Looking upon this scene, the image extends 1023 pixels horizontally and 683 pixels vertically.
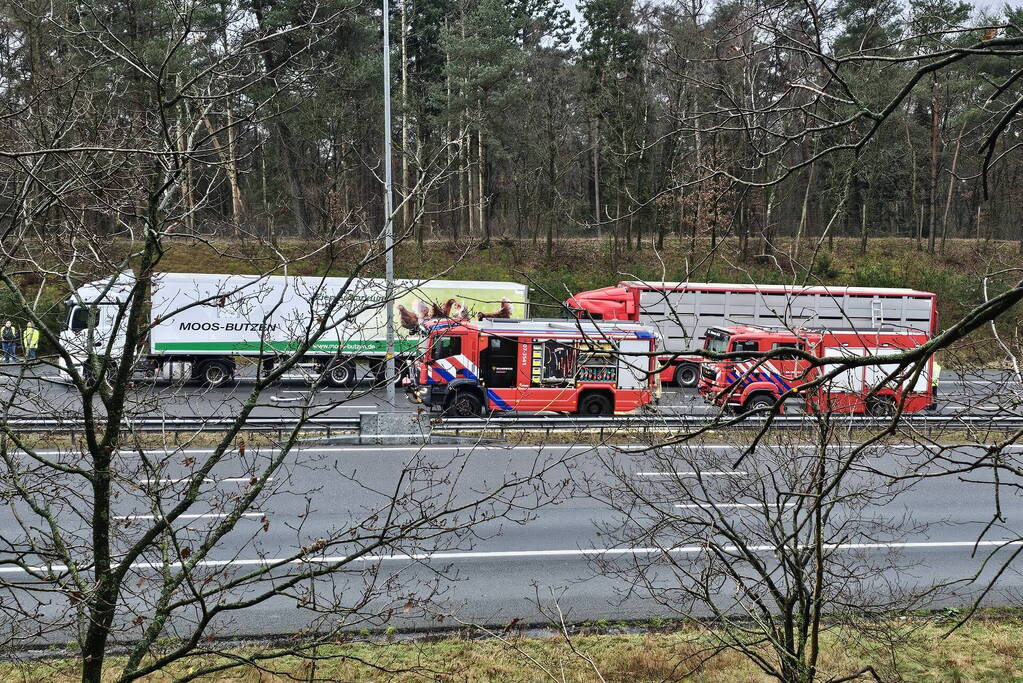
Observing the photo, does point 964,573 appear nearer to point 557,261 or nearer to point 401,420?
point 401,420

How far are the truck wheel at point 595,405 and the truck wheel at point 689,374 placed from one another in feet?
20.8

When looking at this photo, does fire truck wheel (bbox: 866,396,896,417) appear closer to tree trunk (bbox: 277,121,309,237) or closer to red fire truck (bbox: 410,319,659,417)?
red fire truck (bbox: 410,319,659,417)

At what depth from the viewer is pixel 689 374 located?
88.3 ft

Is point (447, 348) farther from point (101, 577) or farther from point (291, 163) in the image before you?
point (291, 163)

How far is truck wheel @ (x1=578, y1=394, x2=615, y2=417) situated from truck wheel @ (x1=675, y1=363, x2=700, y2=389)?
6.34 meters

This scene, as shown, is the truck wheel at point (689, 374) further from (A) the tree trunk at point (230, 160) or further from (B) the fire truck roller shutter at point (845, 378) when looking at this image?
(A) the tree trunk at point (230, 160)

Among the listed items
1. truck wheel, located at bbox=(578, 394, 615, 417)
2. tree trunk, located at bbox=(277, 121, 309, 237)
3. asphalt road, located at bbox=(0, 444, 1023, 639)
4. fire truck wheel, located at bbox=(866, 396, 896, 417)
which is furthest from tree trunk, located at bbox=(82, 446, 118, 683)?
tree trunk, located at bbox=(277, 121, 309, 237)

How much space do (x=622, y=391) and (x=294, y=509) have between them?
9401 mm

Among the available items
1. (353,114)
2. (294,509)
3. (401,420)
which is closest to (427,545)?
(294,509)

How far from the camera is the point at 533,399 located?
19.9 metres

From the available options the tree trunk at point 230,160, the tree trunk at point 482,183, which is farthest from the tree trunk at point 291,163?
the tree trunk at point 230,160

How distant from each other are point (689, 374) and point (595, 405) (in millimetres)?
7120

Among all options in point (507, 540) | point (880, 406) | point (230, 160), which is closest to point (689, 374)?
point (507, 540)

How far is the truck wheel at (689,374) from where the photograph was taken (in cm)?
2658
